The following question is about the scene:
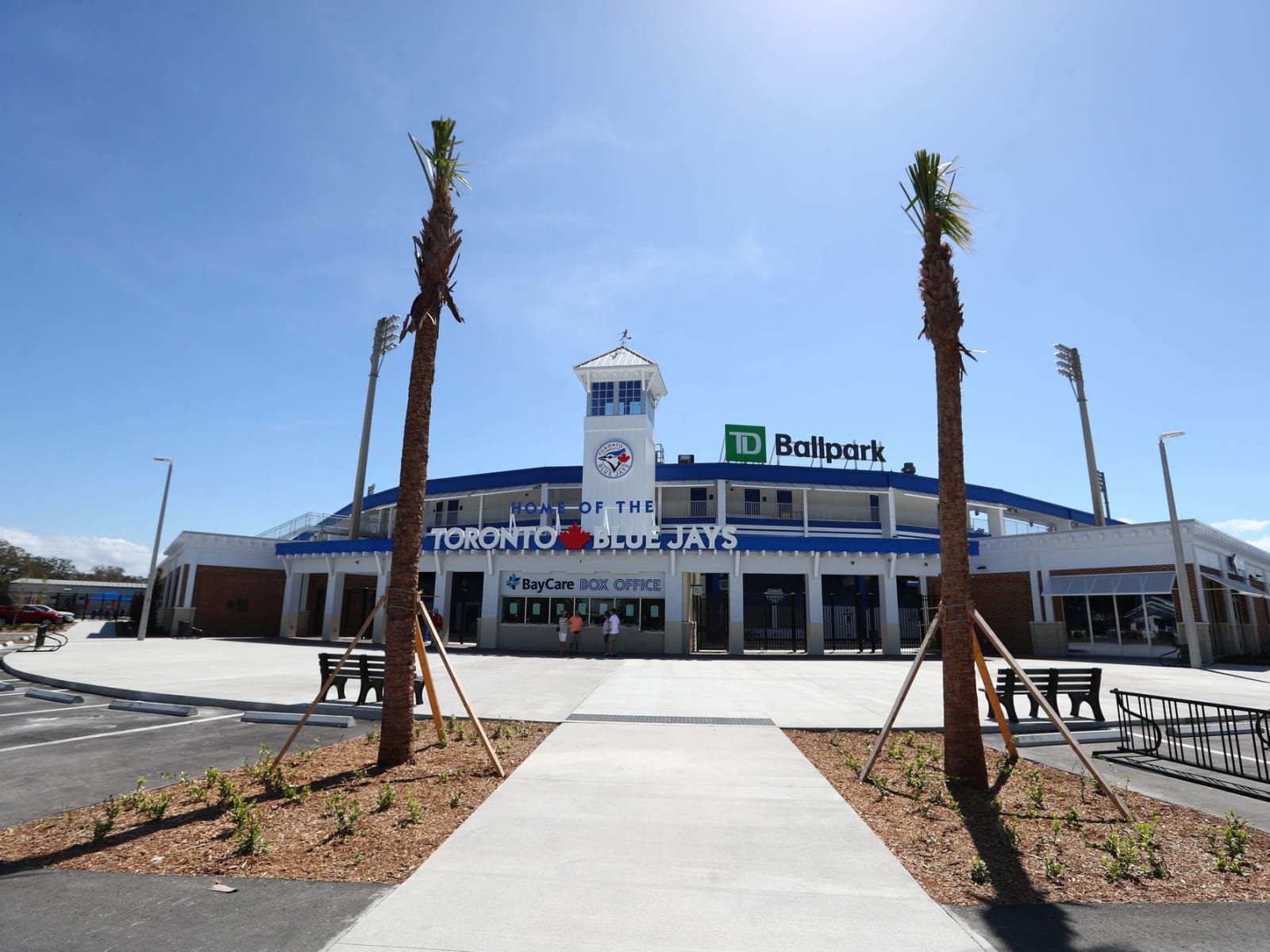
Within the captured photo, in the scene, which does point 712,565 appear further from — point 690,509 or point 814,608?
point 690,509

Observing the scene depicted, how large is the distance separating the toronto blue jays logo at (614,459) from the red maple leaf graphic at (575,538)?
5.42 metres

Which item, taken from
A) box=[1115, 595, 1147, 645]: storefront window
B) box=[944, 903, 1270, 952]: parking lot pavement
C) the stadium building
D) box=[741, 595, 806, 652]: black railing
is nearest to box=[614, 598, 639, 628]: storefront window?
the stadium building

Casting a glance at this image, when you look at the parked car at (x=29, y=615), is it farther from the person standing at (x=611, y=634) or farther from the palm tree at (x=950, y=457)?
the palm tree at (x=950, y=457)

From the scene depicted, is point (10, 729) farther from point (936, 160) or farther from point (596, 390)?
point (596, 390)

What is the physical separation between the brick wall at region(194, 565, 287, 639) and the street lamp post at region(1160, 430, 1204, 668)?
42.2m

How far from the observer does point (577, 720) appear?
11.3m

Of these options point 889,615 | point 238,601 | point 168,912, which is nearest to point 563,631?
point 889,615

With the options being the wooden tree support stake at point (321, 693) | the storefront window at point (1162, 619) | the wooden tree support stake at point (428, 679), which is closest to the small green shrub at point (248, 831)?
the wooden tree support stake at point (321, 693)

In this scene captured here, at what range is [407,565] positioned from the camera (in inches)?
334

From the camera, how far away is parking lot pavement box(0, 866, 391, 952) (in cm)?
389

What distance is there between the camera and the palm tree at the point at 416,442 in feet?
27.1

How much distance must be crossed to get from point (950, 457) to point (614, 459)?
2567 centimetres

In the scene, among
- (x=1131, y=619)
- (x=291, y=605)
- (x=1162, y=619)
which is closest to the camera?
(x=1162, y=619)

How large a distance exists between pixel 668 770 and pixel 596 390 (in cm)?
2786
